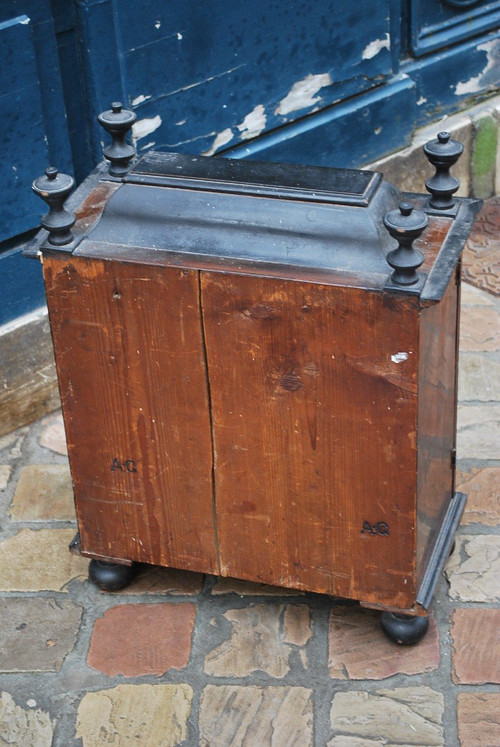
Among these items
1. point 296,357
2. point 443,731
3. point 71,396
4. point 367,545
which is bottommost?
point 443,731

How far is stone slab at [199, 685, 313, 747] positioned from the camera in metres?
2.67

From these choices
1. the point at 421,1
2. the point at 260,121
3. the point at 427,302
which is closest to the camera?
the point at 427,302

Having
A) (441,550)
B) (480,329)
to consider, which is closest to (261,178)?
(441,550)

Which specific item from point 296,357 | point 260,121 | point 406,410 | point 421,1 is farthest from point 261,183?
point 421,1

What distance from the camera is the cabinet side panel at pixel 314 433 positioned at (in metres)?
2.45

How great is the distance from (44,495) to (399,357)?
1.41 meters

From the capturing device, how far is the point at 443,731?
267cm

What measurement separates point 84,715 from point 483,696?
0.93m

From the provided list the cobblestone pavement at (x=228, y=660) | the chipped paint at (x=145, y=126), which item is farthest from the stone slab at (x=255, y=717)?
the chipped paint at (x=145, y=126)

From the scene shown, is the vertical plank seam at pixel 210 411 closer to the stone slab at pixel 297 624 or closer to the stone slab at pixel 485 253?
the stone slab at pixel 297 624

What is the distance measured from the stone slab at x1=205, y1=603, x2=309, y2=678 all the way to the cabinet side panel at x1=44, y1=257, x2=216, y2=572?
0.57 ft

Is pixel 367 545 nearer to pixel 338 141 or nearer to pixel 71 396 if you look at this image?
pixel 71 396

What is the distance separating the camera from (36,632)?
2.98 meters

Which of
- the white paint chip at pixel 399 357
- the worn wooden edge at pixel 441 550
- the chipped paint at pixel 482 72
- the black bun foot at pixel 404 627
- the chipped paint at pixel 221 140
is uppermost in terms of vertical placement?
the white paint chip at pixel 399 357
